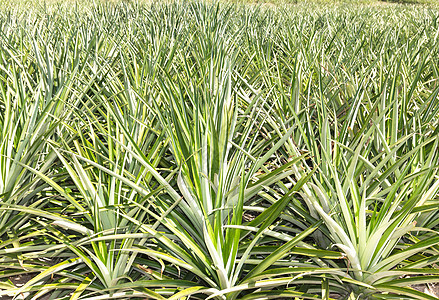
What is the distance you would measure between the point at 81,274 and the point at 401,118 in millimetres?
1286

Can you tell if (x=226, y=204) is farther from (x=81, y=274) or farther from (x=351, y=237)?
(x=81, y=274)

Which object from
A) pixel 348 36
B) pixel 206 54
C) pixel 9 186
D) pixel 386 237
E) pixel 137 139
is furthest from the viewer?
pixel 348 36

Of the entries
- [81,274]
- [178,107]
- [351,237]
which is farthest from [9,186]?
[351,237]

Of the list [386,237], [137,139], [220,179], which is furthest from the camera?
[137,139]

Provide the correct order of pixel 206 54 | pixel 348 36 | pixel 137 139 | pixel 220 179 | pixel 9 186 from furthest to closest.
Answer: pixel 348 36
pixel 206 54
pixel 137 139
pixel 9 186
pixel 220 179

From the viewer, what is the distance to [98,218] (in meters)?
0.96

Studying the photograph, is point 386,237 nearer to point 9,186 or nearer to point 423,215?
point 423,215

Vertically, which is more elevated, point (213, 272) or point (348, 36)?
point (348, 36)

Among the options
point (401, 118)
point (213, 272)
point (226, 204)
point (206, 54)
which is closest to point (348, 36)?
point (206, 54)

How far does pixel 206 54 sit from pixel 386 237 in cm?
153

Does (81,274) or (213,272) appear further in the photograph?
(81,274)

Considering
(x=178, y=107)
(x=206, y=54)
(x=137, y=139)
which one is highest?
(x=206, y=54)

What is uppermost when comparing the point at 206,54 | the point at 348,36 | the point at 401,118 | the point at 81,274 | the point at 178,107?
the point at 348,36

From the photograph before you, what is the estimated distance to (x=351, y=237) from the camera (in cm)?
91
